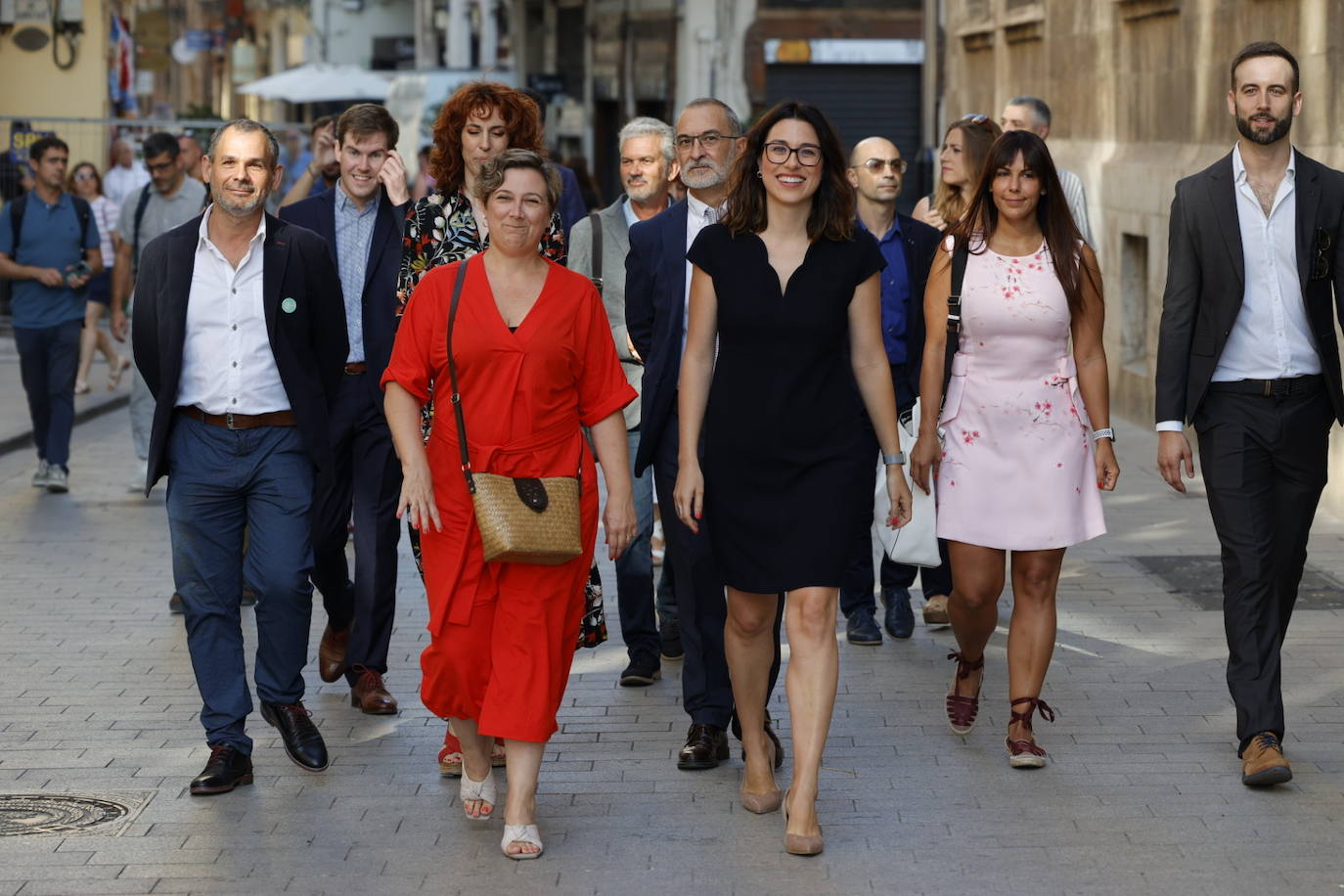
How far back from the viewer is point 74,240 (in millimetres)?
13836

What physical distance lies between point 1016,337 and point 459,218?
1778 millimetres

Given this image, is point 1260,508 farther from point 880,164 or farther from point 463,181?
point 463,181

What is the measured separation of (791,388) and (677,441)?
0.85 m

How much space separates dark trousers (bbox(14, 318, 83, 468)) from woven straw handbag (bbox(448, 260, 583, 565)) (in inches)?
302

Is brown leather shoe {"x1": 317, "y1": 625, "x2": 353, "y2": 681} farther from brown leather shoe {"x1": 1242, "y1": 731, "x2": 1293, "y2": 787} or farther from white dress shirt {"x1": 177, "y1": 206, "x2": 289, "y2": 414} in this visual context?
brown leather shoe {"x1": 1242, "y1": 731, "x2": 1293, "y2": 787}

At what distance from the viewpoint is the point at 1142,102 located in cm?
1612

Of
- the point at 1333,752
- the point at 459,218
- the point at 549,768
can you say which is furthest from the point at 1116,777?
the point at 459,218

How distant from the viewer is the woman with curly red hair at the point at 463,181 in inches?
271

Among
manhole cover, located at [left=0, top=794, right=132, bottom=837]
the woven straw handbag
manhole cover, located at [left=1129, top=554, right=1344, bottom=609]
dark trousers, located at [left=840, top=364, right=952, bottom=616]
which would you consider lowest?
manhole cover, located at [left=0, top=794, right=132, bottom=837]

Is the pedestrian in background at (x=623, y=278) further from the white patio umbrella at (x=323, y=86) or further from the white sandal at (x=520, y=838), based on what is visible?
the white patio umbrella at (x=323, y=86)

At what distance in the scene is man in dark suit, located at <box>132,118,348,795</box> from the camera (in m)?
6.46

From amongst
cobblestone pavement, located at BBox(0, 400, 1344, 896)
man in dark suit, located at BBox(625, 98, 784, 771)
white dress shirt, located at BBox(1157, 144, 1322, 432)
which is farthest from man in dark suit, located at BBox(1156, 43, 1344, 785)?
man in dark suit, located at BBox(625, 98, 784, 771)

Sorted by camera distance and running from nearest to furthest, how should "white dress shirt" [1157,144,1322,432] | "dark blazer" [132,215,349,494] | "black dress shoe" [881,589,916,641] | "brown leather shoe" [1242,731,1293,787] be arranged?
"brown leather shoe" [1242,731,1293,787], "dark blazer" [132,215,349,494], "white dress shirt" [1157,144,1322,432], "black dress shoe" [881,589,916,641]

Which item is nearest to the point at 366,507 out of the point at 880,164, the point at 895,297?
the point at 895,297
